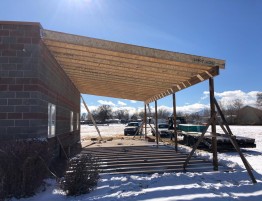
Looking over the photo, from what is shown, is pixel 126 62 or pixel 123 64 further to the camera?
pixel 123 64

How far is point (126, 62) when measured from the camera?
10.8 m

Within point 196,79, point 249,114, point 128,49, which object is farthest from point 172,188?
point 249,114

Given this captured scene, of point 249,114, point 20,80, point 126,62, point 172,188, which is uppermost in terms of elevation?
point 249,114

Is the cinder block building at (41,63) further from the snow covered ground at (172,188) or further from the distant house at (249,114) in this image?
the distant house at (249,114)

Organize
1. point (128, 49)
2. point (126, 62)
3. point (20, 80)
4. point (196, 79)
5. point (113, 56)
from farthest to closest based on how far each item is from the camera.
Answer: point (196, 79)
point (126, 62)
point (113, 56)
point (128, 49)
point (20, 80)

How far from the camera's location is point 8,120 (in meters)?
8.29

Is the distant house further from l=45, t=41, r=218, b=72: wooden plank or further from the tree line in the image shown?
l=45, t=41, r=218, b=72: wooden plank

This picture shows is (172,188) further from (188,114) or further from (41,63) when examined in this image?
(188,114)

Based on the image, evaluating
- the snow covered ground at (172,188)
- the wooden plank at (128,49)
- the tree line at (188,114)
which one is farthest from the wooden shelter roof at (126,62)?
the tree line at (188,114)

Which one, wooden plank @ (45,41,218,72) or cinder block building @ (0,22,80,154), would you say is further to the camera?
wooden plank @ (45,41,218,72)

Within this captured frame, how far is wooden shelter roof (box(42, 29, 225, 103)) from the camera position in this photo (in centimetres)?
872

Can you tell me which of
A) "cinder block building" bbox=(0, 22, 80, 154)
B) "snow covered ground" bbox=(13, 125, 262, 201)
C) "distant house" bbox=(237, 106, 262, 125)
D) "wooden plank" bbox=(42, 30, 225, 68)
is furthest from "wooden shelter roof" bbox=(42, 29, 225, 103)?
"distant house" bbox=(237, 106, 262, 125)

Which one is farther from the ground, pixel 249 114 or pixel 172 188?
pixel 249 114

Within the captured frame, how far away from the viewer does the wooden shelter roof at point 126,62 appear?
872 cm
